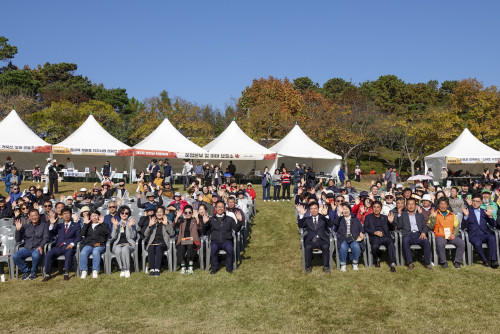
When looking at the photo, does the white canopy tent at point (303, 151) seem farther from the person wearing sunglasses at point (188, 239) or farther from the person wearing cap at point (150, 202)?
the person wearing sunglasses at point (188, 239)

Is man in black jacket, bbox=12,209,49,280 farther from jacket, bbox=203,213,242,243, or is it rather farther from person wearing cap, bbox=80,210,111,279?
jacket, bbox=203,213,242,243

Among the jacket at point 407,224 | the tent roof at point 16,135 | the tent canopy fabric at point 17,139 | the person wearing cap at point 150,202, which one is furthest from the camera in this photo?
the tent roof at point 16,135

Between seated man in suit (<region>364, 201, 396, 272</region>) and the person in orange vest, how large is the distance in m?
0.87

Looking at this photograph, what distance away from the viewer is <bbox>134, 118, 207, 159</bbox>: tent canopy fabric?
23.2m

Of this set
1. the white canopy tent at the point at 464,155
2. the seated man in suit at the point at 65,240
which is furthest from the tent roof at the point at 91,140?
the white canopy tent at the point at 464,155

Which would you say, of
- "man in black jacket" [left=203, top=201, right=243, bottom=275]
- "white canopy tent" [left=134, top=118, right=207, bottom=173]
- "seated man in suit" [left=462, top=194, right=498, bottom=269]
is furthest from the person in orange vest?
"white canopy tent" [left=134, top=118, right=207, bottom=173]

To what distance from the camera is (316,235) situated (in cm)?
781

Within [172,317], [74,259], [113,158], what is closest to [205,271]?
[172,317]

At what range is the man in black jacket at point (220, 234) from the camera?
7.76 metres

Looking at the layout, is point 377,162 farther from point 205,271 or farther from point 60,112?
point 205,271

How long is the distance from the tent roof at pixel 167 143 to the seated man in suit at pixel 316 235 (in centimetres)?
1625

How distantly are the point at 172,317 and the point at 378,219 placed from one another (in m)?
4.38

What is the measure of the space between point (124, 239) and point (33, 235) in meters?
1.75

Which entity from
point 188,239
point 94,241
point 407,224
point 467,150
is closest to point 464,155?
point 467,150
